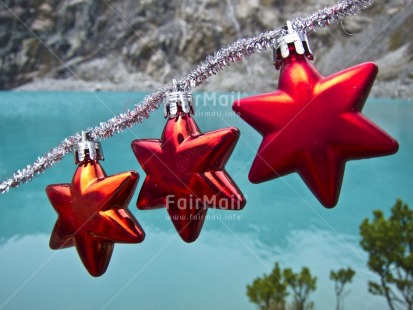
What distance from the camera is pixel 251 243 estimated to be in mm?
1154

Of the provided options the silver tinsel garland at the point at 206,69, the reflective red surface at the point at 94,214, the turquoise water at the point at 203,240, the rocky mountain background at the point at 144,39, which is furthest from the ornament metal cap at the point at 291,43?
the rocky mountain background at the point at 144,39

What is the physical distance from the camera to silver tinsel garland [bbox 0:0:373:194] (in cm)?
28

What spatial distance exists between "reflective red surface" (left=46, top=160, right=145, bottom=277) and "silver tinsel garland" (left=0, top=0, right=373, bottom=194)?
3 cm

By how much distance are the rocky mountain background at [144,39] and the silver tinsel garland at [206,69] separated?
16.8ft

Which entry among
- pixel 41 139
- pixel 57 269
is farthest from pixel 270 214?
pixel 41 139

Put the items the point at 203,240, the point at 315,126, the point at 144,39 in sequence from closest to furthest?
1. the point at 315,126
2. the point at 203,240
3. the point at 144,39

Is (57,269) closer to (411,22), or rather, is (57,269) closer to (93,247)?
(93,247)

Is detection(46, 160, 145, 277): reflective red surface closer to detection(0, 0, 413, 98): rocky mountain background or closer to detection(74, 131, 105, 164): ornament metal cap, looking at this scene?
detection(74, 131, 105, 164): ornament metal cap

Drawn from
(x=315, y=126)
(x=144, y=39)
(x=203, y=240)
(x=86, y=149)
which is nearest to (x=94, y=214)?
(x=86, y=149)

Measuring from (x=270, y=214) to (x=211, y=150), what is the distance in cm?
100

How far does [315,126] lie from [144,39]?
7.14 metres

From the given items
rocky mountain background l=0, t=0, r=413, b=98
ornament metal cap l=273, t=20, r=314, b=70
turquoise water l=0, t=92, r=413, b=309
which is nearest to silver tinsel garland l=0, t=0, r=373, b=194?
ornament metal cap l=273, t=20, r=314, b=70

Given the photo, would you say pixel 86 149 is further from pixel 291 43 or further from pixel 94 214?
pixel 291 43

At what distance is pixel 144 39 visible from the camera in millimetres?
7062
